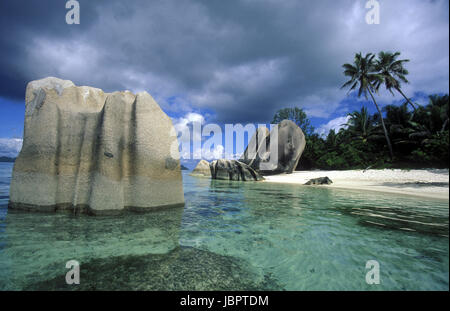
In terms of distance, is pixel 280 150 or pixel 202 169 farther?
pixel 202 169

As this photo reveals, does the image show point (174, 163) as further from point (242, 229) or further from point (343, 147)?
point (343, 147)

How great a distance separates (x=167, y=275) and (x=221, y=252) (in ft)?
3.10

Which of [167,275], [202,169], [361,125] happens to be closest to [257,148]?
[202,169]

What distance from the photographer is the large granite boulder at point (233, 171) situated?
21000 mm

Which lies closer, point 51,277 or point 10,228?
point 51,277

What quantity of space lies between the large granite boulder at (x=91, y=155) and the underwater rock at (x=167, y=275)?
112 inches

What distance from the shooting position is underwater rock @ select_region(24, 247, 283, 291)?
6.43 feet

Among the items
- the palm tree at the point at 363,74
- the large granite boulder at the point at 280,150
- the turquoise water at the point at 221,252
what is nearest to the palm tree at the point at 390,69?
the palm tree at the point at 363,74

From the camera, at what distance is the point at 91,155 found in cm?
518

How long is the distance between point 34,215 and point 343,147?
2942 centimetres

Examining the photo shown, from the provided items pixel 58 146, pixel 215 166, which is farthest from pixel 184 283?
pixel 215 166

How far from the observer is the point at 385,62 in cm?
2438

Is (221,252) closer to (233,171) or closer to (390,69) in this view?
(233,171)
